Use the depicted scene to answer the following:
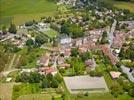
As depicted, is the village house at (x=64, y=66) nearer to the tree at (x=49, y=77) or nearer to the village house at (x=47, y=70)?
the village house at (x=47, y=70)

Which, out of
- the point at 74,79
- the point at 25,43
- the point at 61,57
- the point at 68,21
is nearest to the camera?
the point at 74,79

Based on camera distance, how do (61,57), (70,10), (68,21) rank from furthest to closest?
(70,10)
(68,21)
(61,57)

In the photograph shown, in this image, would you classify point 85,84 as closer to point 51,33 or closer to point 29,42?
point 29,42

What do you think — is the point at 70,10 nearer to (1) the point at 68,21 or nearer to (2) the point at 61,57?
(1) the point at 68,21

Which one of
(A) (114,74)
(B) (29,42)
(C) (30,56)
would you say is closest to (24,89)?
(C) (30,56)

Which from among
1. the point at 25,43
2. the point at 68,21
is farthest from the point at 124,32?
the point at 25,43

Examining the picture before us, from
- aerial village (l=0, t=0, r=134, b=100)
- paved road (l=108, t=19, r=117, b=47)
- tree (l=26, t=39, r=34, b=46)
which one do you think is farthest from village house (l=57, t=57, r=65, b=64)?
paved road (l=108, t=19, r=117, b=47)
